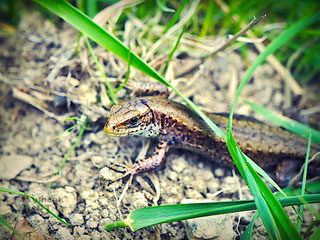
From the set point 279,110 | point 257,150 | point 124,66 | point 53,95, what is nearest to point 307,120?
point 279,110

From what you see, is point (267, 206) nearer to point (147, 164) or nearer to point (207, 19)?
point (147, 164)

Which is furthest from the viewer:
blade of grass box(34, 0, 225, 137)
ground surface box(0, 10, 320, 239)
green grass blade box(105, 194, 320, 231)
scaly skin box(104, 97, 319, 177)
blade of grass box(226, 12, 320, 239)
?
scaly skin box(104, 97, 319, 177)

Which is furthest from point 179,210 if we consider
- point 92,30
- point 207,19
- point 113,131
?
point 207,19

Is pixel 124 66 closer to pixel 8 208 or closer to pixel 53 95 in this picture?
pixel 53 95

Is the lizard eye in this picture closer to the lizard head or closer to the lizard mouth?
the lizard head

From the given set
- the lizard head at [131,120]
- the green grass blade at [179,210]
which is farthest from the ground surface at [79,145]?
the green grass blade at [179,210]

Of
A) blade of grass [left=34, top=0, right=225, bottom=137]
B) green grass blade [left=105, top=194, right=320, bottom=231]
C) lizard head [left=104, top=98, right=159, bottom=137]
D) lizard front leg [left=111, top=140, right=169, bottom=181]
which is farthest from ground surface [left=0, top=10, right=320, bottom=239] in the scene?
blade of grass [left=34, top=0, right=225, bottom=137]
